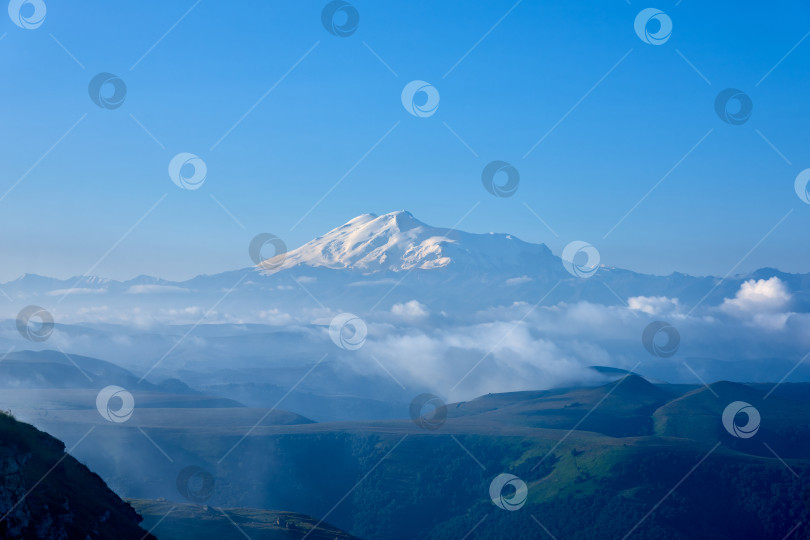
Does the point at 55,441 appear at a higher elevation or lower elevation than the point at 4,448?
higher

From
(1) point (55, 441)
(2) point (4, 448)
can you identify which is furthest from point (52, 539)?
(1) point (55, 441)

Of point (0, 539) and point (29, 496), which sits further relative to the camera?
point (29, 496)

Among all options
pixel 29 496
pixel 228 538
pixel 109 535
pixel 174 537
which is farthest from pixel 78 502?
pixel 228 538

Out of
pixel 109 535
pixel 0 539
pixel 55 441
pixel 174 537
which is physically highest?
pixel 174 537

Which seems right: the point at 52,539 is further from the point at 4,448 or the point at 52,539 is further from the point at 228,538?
the point at 228,538

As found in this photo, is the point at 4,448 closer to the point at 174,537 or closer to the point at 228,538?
the point at 174,537

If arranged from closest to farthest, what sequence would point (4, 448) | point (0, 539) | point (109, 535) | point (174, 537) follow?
point (0, 539), point (4, 448), point (109, 535), point (174, 537)

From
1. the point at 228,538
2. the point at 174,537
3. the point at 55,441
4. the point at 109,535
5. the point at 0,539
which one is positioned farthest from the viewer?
the point at 228,538
